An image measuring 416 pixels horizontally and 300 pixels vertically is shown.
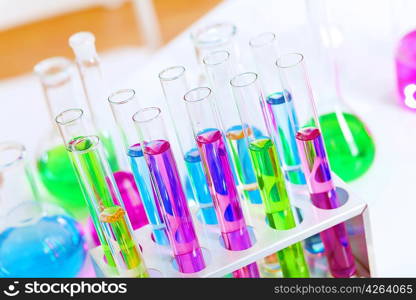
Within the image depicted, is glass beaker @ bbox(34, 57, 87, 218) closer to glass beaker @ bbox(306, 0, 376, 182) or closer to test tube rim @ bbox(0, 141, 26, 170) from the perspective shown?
test tube rim @ bbox(0, 141, 26, 170)

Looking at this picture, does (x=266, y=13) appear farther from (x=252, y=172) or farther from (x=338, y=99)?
(x=252, y=172)

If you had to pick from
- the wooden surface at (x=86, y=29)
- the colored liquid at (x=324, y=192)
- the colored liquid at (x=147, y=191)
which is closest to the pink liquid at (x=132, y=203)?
the colored liquid at (x=147, y=191)

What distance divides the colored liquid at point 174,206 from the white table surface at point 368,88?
0.23m

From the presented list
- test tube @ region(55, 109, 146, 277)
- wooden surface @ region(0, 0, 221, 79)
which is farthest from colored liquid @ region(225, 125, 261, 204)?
wooden surface @ region(0, 0, 221, 79)

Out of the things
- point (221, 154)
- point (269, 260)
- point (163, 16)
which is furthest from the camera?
point (163, 16)

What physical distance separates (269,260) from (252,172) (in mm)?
111

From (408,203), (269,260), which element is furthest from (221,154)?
(408,203)

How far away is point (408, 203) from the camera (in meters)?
0.94

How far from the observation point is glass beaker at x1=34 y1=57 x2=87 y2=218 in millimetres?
1003

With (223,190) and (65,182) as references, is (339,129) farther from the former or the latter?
(65,182)

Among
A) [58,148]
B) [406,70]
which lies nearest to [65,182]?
[58,148]

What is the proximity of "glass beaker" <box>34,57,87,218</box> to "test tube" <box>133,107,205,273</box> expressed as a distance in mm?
277

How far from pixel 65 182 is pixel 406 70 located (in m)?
0.49

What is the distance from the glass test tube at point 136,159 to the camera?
0.78 m
